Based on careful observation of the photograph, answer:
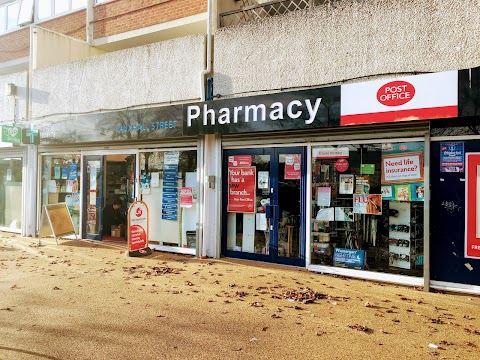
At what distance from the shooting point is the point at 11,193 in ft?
38.9

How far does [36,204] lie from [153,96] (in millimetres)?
5147

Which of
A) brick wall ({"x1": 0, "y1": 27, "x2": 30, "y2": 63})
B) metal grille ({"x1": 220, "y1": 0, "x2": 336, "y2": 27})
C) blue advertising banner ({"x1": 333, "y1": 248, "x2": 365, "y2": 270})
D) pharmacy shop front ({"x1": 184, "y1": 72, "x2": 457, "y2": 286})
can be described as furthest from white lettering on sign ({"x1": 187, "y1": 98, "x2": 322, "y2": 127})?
brick wall ({"x1": 0, "y1": 27, "x2": 30, "y2": 63})

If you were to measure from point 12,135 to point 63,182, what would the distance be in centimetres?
183

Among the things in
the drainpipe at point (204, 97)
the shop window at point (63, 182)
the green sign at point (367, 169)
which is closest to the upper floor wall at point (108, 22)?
the drainpipe at point (204, 97)

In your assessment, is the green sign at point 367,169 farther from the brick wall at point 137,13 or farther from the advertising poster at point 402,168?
the brick wall at point 137,13

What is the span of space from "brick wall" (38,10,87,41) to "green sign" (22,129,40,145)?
3.78m

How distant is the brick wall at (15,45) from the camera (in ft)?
46.5

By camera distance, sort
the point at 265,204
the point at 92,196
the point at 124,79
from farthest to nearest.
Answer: the point at 92,196, the point at 124,79, the point at 265,204

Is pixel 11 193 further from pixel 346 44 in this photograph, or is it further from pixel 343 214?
pixel 346 44

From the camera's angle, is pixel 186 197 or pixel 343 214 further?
pixel 186 197

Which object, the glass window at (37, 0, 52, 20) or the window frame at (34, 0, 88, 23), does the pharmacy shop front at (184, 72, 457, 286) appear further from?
the glass window at (37, 0, 52, 20)

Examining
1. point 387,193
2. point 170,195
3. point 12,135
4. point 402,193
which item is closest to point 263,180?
point 387,193

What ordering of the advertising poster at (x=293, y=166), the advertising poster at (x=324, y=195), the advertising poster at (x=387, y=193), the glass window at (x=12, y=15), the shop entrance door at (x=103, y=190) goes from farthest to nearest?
the glass window at (x=12, y=15) < the shop entrance door at (x=103, y=190) < the advertising poster at (x=293, y=166) < the advertising poster at (x=324, y=195) < the advertising poster at (x=387, y=193)

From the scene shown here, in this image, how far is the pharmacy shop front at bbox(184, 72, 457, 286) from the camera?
20.0ft
